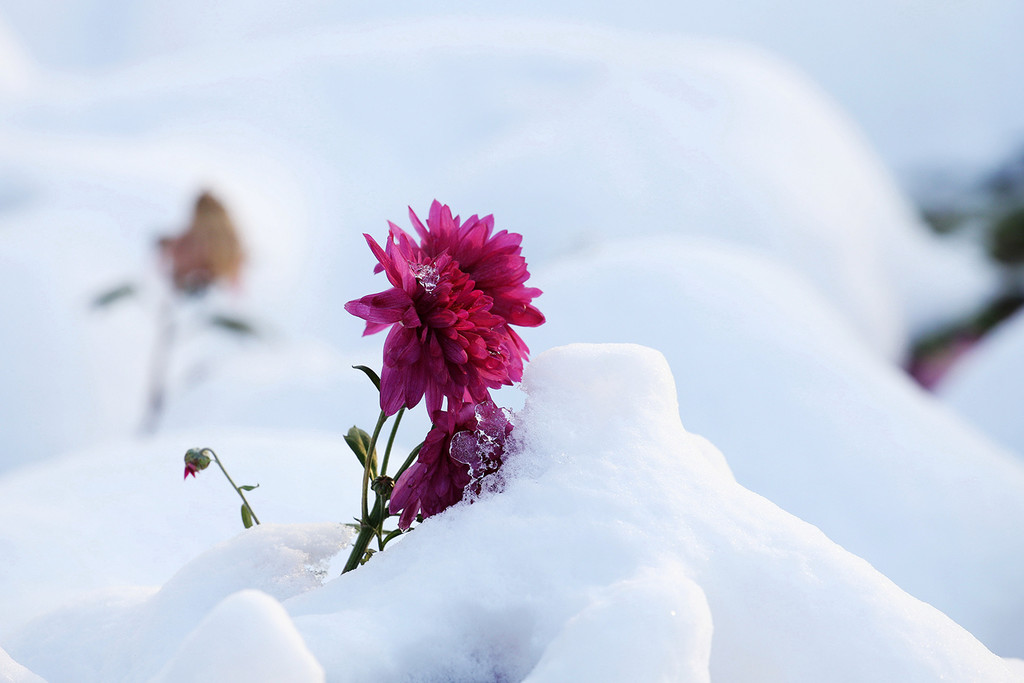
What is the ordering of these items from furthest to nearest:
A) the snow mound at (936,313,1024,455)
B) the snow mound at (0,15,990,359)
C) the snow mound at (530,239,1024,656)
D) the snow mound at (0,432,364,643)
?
the snow mound at (0,15,990,359) → the snow mound at (936,313,1024,455) → the snow mound at (530,239,1024,656) → the snow mound at (0,432,364,643)

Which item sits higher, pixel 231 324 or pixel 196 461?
pixel 231 324

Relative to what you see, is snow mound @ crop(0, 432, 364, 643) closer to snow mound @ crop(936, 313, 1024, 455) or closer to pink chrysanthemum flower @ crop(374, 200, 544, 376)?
pink chrysanthemum flower @ crop(374, 200, 544, 376)

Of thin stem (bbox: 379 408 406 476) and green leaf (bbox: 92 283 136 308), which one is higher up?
green leaf (bbox: 92 283 136 308)

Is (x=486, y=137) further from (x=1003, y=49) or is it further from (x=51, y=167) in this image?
(x=1003, y=49)

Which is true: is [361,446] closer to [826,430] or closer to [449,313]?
[449,313]

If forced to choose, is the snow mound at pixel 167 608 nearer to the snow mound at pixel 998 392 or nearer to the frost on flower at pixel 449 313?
the frost on flower at pixel 449 313

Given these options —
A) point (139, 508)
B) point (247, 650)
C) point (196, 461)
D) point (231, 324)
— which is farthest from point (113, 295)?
point (247, 650)

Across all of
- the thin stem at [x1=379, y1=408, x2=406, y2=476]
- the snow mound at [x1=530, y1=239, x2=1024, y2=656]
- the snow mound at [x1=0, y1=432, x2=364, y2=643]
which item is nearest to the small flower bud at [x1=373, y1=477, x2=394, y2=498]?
the thin stem at [x1=379, y1=408, x2=406, y2=476]
